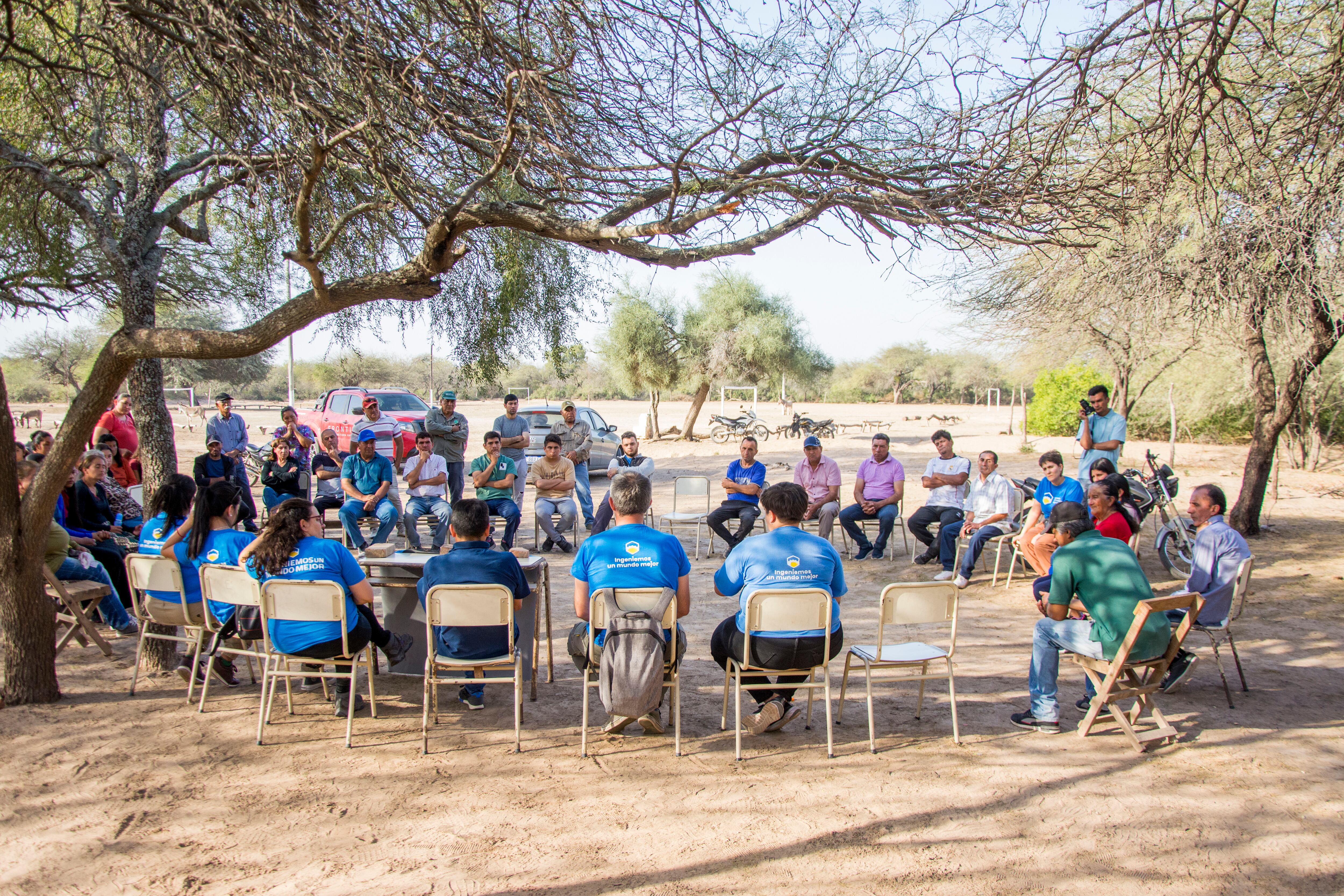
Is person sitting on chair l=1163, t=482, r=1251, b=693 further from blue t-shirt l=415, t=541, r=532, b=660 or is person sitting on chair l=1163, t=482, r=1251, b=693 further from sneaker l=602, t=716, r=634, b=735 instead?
blue t-shirt l=415, t=541, r=532, b=660

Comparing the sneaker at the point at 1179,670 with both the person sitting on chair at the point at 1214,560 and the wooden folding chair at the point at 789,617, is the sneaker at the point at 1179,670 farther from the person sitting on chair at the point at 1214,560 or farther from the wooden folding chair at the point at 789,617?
the wooden folding chair at the point at 789,617

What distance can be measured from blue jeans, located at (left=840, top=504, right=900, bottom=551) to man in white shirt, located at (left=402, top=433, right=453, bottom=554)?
439 cm

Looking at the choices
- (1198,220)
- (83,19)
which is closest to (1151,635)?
(1198,220)

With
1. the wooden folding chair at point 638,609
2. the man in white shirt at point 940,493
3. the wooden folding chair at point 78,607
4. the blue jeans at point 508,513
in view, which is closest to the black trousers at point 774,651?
the wooden folding chair at point 638,609

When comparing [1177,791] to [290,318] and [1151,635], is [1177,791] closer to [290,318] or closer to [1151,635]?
[1151,635]

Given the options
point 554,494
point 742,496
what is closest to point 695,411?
point 554,494

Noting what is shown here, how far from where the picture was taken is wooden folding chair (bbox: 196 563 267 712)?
4395mm

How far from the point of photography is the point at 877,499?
897 centimetres

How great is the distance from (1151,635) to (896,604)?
1253 mm

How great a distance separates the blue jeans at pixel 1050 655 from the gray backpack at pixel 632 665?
200 cm

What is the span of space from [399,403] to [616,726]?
15703mm

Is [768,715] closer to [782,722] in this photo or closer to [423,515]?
[782,722]

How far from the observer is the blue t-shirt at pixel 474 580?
427 cm

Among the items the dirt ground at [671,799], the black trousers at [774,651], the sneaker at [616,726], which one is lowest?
the dirt ground at [671,799]
